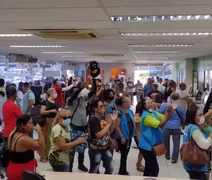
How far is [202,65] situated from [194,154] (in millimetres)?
9013

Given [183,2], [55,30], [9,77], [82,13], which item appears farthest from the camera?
[9,77]

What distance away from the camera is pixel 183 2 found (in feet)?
9.43

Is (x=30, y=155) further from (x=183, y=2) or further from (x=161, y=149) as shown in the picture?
(x=183, y=2)

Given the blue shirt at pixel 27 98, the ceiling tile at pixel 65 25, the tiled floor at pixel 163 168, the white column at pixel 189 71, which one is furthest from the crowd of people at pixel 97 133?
the white column at pixel 189 71

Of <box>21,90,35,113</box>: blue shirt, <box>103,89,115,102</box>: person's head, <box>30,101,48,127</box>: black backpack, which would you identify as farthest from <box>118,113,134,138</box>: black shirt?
<box>21,90,35,113</box>: blue shirt

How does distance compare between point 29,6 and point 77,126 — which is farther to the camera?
point 77,126

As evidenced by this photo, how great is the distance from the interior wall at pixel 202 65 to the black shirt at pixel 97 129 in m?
7.03

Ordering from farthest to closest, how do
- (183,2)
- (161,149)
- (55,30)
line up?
1. (55,30)
2. (161,149)
3. (183,2)

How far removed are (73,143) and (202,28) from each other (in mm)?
2540

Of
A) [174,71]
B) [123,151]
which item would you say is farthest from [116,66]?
[123,151]

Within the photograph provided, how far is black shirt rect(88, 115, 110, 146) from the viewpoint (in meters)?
4.20

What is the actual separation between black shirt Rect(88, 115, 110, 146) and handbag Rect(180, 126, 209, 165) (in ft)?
3.74

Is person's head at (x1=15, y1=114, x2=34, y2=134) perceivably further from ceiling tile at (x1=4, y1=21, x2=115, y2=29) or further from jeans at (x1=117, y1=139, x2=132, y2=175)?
jeans at (x1=117, y1=139, x2=132, y2=175)

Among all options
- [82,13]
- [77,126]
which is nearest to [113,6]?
[82,13]
